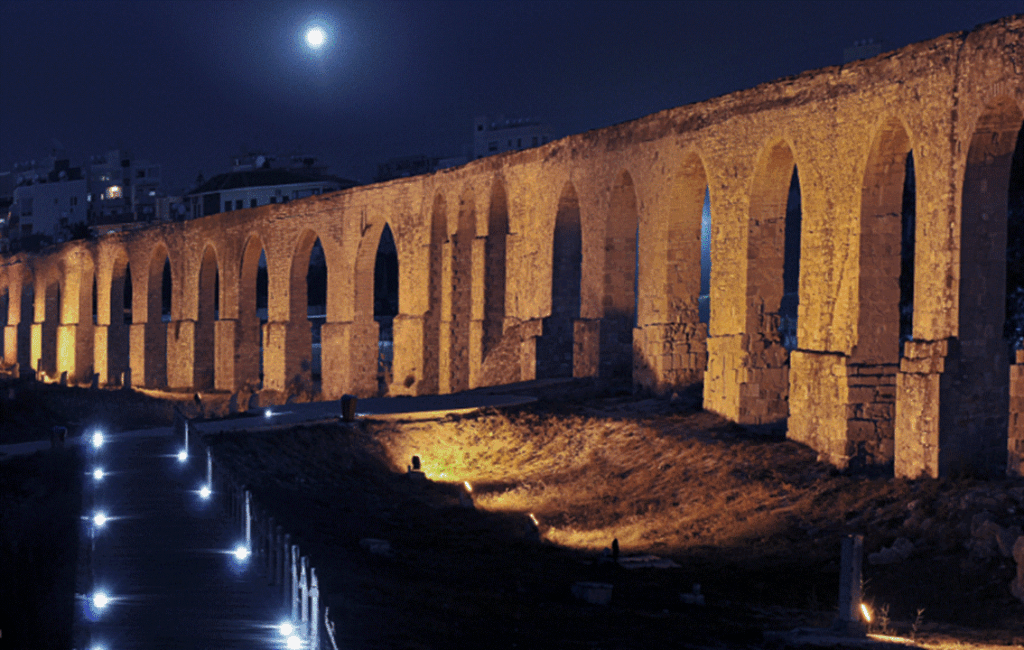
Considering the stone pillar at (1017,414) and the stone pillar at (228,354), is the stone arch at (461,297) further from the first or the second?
the stone pillar at (1017,414)

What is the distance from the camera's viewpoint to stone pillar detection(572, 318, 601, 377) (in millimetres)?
22359

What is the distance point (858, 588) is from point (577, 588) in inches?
106

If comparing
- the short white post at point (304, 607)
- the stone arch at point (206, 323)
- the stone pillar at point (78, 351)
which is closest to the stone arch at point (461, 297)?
the stone arch at point (206, 323)

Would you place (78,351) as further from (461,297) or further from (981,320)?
(981,320)

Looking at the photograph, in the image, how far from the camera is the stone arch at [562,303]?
24.2 m

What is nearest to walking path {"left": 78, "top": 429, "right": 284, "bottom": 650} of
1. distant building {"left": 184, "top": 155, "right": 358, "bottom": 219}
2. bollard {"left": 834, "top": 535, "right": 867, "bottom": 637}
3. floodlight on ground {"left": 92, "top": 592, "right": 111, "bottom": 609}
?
floodlight on ground {"left": 92, "top": 592, "right": 111, "bottom": 609}

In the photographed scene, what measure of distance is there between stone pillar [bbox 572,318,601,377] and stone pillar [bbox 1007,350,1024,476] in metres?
10.6

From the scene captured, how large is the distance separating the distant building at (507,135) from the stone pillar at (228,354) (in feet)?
112

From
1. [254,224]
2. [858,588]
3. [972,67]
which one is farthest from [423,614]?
[254,224]

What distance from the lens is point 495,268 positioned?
88.4 feet

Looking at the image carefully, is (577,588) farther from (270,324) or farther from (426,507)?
(270,324)

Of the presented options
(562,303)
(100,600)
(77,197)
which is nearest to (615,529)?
(100,600)

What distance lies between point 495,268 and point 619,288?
530 cm

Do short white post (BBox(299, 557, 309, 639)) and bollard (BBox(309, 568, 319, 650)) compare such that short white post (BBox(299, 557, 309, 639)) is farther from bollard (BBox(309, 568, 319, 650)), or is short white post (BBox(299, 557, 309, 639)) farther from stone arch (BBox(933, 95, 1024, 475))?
stone arch (BBox(933, 95, 1024, 475))
